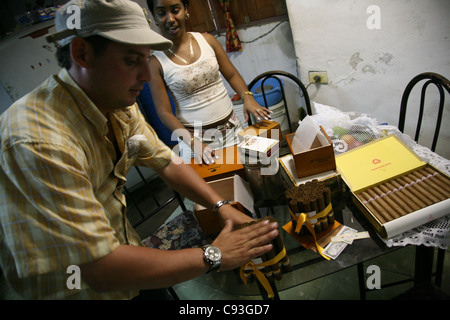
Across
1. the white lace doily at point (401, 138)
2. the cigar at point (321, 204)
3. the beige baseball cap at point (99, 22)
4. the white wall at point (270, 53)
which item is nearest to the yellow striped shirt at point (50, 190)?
the beige baseball cap at point (99, 22)

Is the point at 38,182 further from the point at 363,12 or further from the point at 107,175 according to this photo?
the point at 363,12

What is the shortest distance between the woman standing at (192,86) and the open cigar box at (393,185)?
2.58 ft

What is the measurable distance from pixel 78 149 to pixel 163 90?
1276mm

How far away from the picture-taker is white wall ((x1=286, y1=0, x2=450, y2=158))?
6.69 ft

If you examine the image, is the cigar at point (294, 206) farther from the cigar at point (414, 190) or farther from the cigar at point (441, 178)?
the cigar at point (441, 178)

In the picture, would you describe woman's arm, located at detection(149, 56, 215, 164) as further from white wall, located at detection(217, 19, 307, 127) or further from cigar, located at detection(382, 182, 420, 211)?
white wall, located at detection(217, 19, 307, 127)

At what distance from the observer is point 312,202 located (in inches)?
44.0

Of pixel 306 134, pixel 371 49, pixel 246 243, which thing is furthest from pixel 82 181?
pixel 371 49

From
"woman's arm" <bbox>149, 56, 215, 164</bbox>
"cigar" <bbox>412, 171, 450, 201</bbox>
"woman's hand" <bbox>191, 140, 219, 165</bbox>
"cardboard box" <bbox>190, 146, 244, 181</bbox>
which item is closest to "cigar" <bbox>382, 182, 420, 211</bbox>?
"cigar" <bbox>412, 171, 450, 201</bbox>

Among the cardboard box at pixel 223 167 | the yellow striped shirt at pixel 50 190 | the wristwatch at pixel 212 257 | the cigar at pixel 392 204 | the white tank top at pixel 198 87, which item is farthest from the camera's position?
the white tank top at pixel 198 87

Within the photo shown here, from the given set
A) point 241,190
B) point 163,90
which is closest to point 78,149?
point 241,190

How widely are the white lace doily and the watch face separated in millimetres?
697

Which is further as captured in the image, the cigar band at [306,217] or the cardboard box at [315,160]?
the cardboard box at [315,160]

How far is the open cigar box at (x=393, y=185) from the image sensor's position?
1.07m
